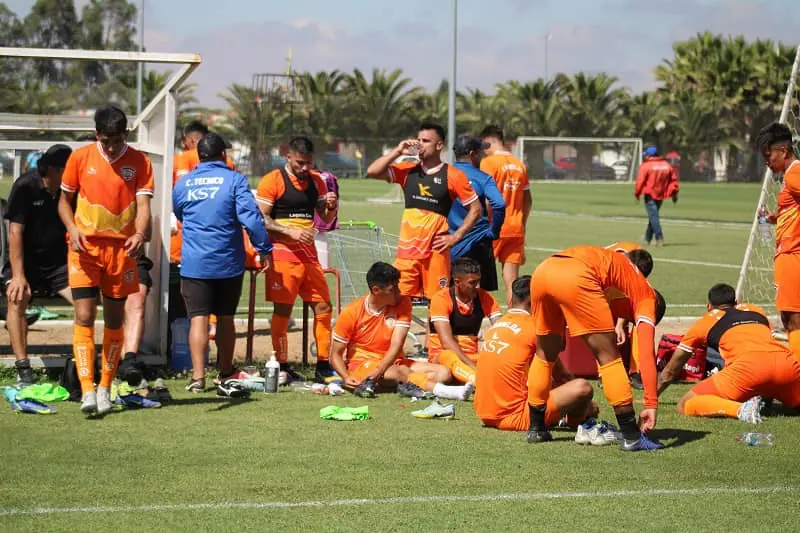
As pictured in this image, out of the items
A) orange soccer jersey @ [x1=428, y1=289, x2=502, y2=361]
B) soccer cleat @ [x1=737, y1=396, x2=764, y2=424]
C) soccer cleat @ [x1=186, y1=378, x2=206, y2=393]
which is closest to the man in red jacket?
orange soccer jersey @ [x1=428, y1=289, x2=502, y2=361]

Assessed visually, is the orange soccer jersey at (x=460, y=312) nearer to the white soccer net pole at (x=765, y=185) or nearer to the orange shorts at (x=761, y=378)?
the orange shorts at (x=761, y=378)

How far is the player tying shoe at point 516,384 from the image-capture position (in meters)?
8.24

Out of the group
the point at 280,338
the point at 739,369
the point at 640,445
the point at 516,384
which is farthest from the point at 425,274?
the point at 640,445

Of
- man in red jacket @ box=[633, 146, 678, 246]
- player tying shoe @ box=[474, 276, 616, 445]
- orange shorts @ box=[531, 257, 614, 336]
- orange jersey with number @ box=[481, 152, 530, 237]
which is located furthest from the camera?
man in red jacket @ box=[633, 146, 678, 246]

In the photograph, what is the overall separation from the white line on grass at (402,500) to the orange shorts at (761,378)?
7.14 ft

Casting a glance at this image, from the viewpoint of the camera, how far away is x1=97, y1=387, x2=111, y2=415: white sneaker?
876cm

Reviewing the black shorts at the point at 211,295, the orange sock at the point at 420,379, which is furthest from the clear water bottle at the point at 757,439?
the black shorts at the point at 211,295

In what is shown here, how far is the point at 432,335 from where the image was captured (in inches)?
425

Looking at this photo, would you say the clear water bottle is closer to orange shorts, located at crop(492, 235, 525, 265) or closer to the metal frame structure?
the metal frame structure

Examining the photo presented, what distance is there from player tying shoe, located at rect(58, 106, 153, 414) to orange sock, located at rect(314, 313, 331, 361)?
2.23m

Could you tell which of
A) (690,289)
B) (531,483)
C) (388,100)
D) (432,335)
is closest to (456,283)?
(432,335)

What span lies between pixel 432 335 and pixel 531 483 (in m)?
4.04

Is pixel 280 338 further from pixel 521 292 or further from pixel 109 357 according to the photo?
pixel 521 292

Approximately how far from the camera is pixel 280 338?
10.8m
